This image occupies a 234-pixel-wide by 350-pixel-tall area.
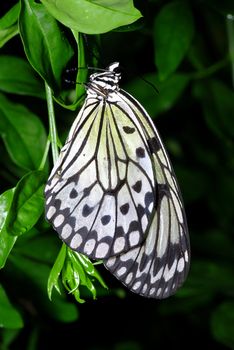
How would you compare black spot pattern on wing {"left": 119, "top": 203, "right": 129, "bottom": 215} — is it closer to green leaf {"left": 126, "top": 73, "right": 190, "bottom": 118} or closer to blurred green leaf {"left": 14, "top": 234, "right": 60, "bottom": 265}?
blurred green leaf {"left": 14, "top": 234, "right": 60, "bottom": 265}

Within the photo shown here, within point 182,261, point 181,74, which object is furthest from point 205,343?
point 182,261

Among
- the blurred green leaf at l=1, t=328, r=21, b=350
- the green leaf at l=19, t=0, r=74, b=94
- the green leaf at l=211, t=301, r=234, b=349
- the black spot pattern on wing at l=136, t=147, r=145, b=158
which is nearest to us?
the green leaf at l=19, t=0, r=74, b=94

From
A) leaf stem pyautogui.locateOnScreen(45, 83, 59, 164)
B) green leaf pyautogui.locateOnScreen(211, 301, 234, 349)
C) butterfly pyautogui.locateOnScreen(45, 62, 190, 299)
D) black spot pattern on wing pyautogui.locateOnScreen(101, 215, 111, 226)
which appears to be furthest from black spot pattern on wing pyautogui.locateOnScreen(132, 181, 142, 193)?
green leaf pyautogui.locateOnScreen(211, 301, 234, 349)

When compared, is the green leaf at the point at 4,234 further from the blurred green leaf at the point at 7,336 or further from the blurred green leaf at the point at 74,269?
the blurred green leaf at the point at 7,336

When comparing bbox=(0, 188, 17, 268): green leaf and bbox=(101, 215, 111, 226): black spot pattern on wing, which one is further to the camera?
bbox=(101, 215, 111, 226): black spot pattern on wing

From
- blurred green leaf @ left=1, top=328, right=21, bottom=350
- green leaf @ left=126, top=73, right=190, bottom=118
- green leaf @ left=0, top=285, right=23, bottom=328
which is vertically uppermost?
green leaf @ left=126, top=73, right=190, bottom=118

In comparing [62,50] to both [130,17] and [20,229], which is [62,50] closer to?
[130,17]

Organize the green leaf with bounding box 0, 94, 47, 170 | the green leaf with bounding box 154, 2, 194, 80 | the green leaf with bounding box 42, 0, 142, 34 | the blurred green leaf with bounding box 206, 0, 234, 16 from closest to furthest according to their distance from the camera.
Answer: the green leaf with bounding box 42, 0, 142, 34 → the green leaf with bounding box 0, 94, 47, 170 → the green leaf with bounding box 154, 2, 194, 80 → the blurred green leaf with bounding box 206, 0, 234, 16

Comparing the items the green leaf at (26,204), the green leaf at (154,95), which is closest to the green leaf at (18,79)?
the green leaf at (26,204)
